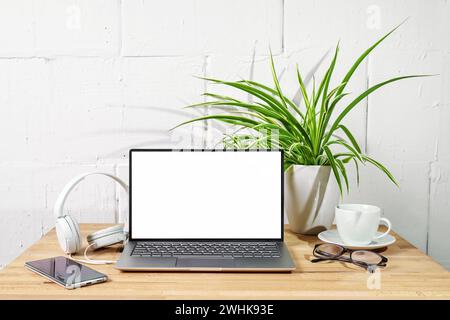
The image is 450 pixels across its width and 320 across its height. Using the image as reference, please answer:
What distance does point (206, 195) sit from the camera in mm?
1202

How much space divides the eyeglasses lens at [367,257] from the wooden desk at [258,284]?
3 cm

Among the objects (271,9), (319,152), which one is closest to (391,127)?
(319,152)

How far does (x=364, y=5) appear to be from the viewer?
57.9 inches

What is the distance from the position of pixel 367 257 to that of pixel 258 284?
28 centimetres

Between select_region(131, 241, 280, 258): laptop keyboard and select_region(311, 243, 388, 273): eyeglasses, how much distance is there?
0.10 metres

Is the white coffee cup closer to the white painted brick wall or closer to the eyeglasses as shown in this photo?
the eyeglasses

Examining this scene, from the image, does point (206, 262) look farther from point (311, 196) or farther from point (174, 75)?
point (174, 75)

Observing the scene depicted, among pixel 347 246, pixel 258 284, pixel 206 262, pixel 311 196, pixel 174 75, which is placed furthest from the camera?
pixel 174 75

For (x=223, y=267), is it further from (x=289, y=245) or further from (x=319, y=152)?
(x=319, y=152)

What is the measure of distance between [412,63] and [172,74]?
709 millimetres

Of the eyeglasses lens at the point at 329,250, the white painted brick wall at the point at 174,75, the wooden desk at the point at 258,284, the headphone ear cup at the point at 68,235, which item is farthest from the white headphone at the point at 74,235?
Answer: the eyeglasses lens at the point at 329,250

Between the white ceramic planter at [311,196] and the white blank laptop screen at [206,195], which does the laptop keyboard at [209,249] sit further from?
the white ceramic planter at [311,196]

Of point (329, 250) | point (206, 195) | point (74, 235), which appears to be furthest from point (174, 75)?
point (329, 250)

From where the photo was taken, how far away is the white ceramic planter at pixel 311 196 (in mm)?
1251
